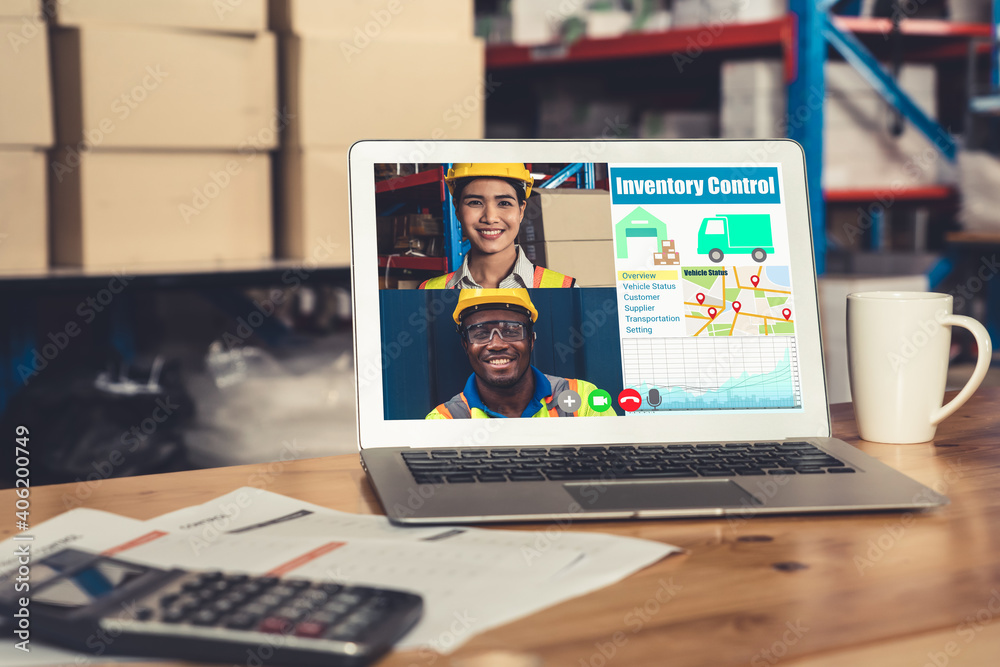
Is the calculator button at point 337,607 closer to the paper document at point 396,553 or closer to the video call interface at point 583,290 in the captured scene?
the paper document at point 396,553

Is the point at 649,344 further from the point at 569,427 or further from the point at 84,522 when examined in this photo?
the point at 84,522

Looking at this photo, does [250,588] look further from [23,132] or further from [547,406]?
[23,132]

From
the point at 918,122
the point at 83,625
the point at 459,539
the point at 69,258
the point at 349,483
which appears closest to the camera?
the point at 83,625

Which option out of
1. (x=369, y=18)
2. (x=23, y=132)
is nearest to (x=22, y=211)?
(x=23, y=132)

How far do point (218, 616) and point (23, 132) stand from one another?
1.42 metres

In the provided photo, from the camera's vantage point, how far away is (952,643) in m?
0.40

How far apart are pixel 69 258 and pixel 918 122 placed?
7.00ft

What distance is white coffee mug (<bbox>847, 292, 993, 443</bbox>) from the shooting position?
0.71 m

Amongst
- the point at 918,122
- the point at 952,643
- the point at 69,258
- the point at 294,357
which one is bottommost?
the point at 952,643

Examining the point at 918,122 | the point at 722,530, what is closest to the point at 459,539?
the point at 722,530

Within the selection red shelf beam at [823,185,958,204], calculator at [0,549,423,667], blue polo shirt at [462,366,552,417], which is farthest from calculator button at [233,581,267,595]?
red shelf beam at [823,185,958,204]

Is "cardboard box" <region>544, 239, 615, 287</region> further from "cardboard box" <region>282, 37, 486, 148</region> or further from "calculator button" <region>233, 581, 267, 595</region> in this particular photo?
"cardboard box" <region>282, 37, 486, 148</region>

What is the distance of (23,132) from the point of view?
60.7 inches

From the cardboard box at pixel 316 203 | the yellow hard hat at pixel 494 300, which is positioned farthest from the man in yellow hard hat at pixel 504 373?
the cardboard box at pixel 316 203
